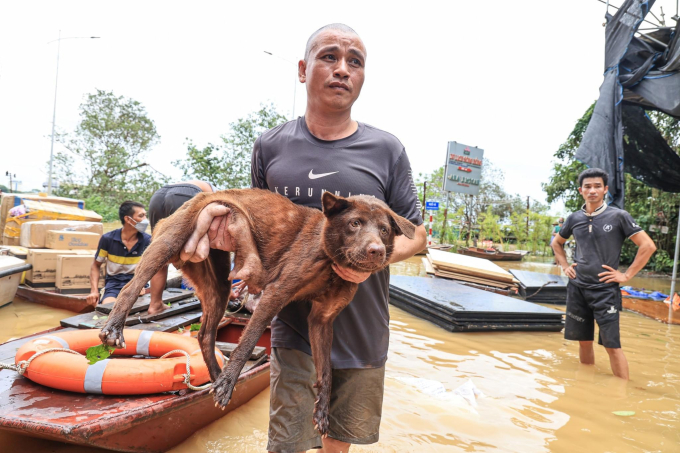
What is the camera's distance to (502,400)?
17.3ft

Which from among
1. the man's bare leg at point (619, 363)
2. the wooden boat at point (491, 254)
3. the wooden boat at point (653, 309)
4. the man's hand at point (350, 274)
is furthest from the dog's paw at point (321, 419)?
the wooden boat at point (491, 254)

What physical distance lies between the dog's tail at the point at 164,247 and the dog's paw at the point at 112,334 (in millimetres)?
104

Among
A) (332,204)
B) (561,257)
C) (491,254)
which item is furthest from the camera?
(491,254)

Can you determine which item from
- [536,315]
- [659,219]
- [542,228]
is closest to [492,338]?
[536,315]

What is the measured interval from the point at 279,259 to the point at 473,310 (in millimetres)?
6735

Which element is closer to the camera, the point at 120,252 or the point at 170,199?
the point at 170,199

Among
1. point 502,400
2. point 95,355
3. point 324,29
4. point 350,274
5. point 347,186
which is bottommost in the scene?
point 502,400

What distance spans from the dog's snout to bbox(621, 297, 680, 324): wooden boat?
10780 millimetres

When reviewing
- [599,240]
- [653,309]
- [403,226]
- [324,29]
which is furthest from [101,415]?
[653,309]

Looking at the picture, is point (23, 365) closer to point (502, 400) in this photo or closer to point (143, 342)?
point (143, 342)

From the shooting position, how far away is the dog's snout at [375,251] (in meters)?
1.90

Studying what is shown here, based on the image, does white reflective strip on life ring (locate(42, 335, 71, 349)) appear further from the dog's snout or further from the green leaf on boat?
the dog's snout

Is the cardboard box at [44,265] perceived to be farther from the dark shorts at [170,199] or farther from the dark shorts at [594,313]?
the dark shorts at [594,313]

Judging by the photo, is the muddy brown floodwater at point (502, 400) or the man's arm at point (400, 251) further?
the muddy brown floodwater at point (502, 400)
